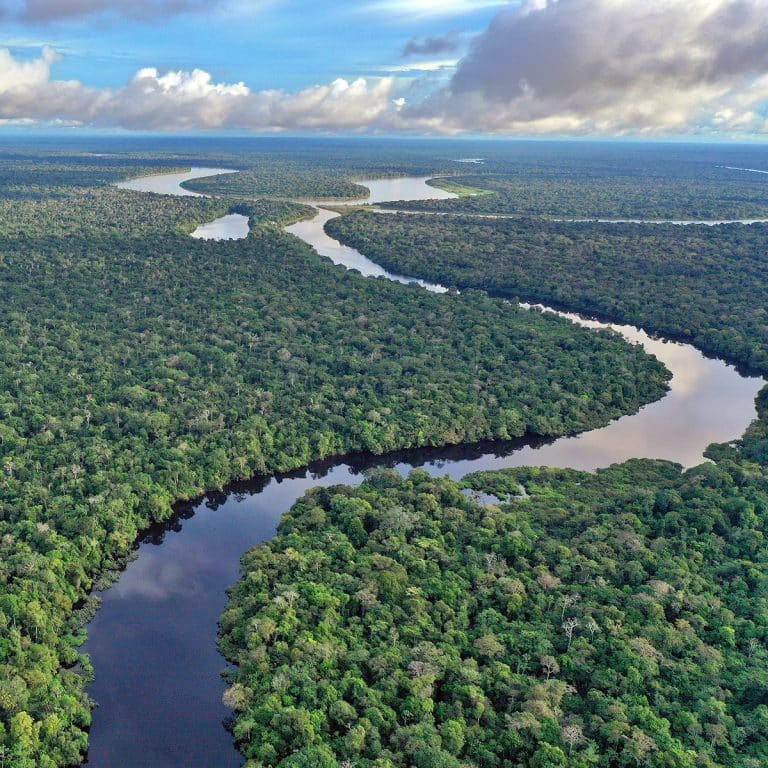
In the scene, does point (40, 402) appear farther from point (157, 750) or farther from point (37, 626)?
point (157, 750)

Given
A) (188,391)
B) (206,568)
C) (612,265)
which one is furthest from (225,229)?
(206,568)

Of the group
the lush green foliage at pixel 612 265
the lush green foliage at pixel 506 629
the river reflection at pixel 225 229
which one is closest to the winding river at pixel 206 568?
the lush green foliage at pixel 506 629

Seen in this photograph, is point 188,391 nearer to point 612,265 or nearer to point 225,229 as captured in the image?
point 612,265

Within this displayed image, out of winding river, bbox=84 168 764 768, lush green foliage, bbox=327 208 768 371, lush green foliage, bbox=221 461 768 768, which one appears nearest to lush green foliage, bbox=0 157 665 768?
winding river, bbox=84 168 764 768

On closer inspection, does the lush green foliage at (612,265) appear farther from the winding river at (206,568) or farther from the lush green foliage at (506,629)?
the lush green foliage at (506,629)

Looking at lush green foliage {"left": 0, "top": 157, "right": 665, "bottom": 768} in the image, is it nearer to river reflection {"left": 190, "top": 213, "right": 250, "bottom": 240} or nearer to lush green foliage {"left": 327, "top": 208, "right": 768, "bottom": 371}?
lush green foliage {"left": 327, "top": 208, "right": 768, "bottom": 371}

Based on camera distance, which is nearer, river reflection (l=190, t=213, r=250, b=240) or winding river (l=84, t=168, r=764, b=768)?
winding river (l=84, t=168, r=764, b=768)
